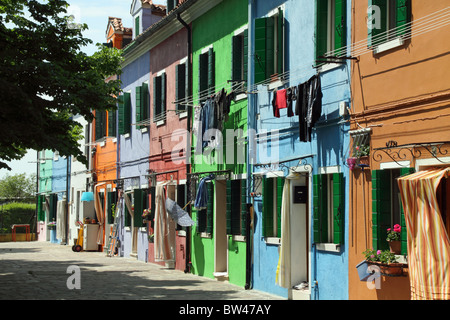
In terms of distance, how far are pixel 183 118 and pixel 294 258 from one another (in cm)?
760

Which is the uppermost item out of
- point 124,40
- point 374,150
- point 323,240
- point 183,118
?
point 124,40

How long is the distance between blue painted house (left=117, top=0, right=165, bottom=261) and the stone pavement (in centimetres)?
123

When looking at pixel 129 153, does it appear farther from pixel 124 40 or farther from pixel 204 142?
pixel 204 142

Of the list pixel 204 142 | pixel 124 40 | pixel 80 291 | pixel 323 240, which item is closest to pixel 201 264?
pixel 204 142

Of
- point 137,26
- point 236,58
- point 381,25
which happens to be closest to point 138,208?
point 137,26

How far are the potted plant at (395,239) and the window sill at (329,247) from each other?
1.60 m

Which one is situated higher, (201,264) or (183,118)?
(183,118)

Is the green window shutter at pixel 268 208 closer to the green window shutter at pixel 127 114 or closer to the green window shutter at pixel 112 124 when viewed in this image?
the green window shutter at pixel 127 114

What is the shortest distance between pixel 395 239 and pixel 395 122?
A: 5.40 ft

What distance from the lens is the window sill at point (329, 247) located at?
12.5 meters

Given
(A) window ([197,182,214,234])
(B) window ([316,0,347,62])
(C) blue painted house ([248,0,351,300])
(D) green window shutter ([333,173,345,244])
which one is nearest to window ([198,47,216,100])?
(A) window ([197,182,214,234])

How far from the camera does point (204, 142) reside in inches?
728

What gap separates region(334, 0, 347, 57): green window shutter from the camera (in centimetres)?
1251

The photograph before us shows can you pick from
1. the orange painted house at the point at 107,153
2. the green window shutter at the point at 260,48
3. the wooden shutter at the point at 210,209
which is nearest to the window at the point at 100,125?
the orange painted house at the point at 107,153
